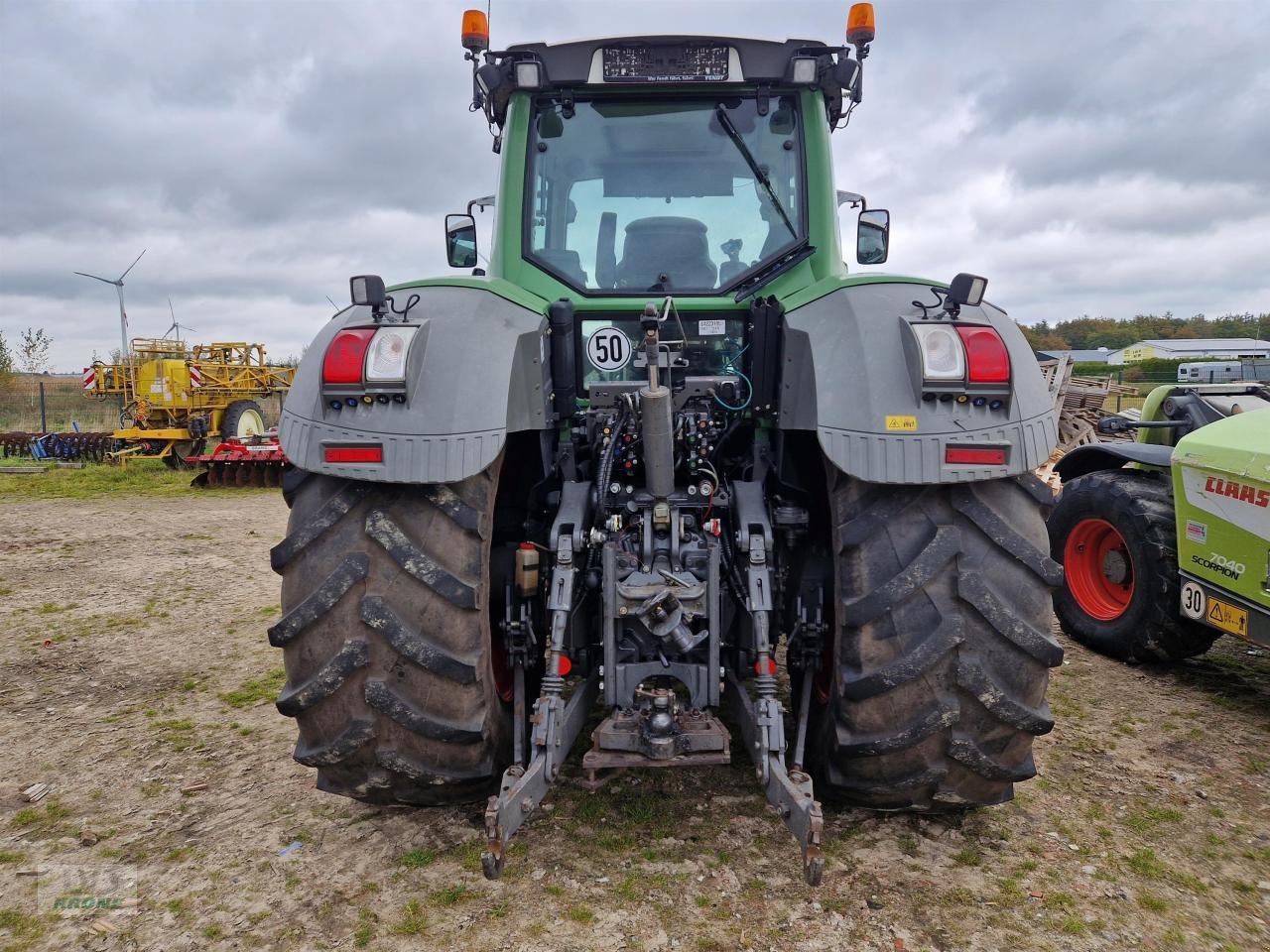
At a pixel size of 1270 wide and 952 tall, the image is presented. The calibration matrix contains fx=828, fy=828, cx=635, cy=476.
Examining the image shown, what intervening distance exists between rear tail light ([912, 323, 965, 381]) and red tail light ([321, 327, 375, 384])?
58.9 inches

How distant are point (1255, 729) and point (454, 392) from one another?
3.69 metres

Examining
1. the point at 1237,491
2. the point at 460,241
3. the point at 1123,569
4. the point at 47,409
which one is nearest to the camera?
the point at 1237,491

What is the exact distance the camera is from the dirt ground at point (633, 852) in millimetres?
2217

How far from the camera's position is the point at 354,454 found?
7.28 ft

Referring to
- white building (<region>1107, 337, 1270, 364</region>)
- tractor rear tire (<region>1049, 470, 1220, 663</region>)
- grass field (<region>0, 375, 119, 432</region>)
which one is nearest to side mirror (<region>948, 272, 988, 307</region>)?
tractor rear tire (<region>1049, 470, 1220, 663</region>)

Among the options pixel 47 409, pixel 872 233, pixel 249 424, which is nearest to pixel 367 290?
pixel 872 233

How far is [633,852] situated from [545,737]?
1.91 ft

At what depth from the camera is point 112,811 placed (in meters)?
2.94

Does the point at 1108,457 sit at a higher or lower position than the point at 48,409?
lower

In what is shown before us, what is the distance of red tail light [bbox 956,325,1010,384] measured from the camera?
7.20 ft

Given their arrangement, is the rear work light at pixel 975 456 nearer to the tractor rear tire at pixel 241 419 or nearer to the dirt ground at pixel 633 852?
the dirt ground at pixel 633 852

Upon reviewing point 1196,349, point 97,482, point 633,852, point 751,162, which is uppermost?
point 1196,349

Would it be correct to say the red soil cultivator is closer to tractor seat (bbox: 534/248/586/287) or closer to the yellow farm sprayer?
the yellow farm sprayer

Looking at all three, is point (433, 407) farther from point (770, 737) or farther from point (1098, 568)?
point (1098, 568)
